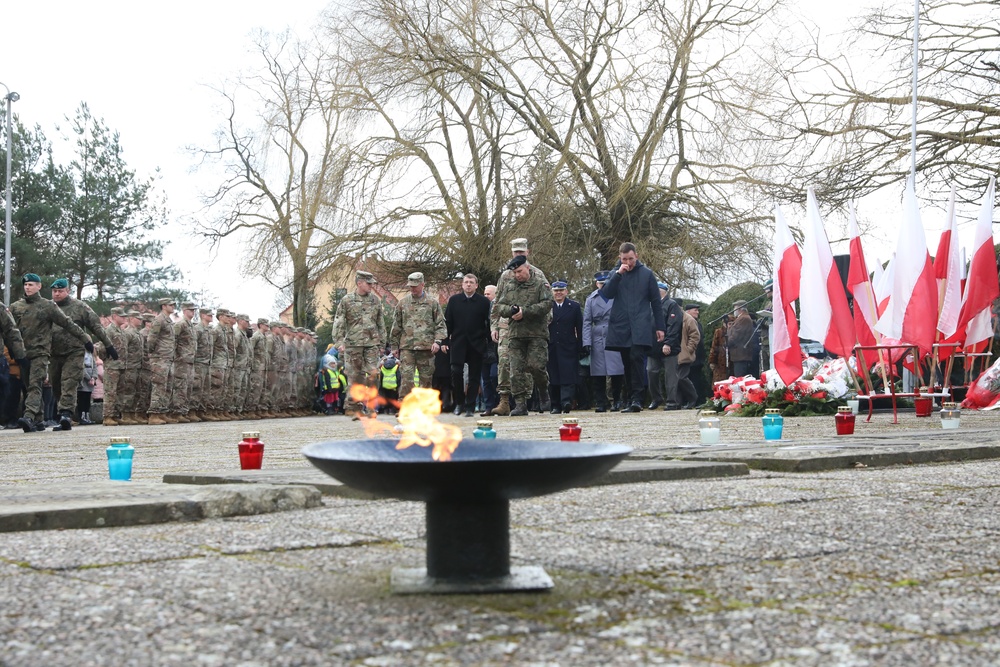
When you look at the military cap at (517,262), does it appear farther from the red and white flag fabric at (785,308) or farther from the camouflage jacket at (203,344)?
the camouflage jacket at (203,344)

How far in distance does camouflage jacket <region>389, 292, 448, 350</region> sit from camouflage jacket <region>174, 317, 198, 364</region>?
5.33m

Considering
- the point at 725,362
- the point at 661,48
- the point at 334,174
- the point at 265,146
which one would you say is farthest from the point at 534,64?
the point at 265,146

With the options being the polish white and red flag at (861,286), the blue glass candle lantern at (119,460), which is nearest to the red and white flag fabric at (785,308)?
the polish white and red flag at (861,286)

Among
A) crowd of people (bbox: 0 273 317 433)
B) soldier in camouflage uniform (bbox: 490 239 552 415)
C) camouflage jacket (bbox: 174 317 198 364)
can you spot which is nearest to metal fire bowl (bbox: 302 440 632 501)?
soldier in camouflage uniform (bbox: 490 239 552 415)

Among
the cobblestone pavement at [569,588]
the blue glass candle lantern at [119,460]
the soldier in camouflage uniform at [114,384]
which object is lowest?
the cobblestone pavement at [569,588]

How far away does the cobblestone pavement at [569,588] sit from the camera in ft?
6.45

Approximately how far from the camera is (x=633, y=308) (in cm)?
1375

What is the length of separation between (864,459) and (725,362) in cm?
1309

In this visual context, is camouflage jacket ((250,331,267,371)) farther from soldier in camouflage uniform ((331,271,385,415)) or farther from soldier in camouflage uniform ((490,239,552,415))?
soldier in camouflage uniform ((490,239,552,415))

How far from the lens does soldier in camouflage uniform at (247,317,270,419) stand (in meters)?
21.9

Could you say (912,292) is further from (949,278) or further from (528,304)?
(528,304)

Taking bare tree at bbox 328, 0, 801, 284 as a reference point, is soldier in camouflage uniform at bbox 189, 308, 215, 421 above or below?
below

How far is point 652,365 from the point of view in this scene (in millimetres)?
16609

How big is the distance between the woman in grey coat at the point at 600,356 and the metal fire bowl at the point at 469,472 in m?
13.4
